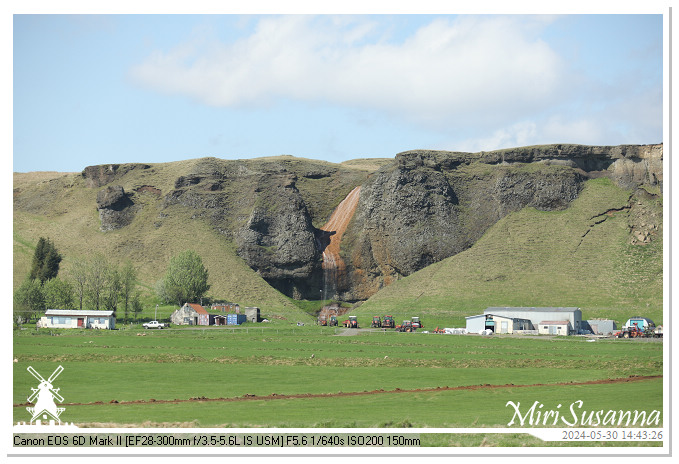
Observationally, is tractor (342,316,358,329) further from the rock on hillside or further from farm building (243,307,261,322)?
the rock on hillside

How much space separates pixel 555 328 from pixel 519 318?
18.9 feet

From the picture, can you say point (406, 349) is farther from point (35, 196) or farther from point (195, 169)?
point (35, 196)

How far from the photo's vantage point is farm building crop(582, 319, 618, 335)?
9567 centimetres

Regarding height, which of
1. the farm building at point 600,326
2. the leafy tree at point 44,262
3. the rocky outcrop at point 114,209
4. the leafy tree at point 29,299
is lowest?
the farm building at point 600,326

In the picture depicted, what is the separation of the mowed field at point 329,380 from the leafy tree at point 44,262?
185 feet

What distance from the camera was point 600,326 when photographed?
96438mm

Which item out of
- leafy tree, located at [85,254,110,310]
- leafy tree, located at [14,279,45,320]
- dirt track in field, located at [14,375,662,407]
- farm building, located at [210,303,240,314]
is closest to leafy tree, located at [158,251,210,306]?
farm building, located at [210,303,240,314]

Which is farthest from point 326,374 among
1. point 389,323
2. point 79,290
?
point 79,290

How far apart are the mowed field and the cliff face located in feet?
222

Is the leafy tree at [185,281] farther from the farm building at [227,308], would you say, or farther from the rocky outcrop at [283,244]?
the rocky outcrop at [283,244]

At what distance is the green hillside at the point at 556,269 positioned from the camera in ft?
364

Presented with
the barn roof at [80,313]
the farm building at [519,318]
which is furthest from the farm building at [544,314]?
the barn roof at [80,313]

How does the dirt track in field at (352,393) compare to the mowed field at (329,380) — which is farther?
the dirt track in field at (352,393)
